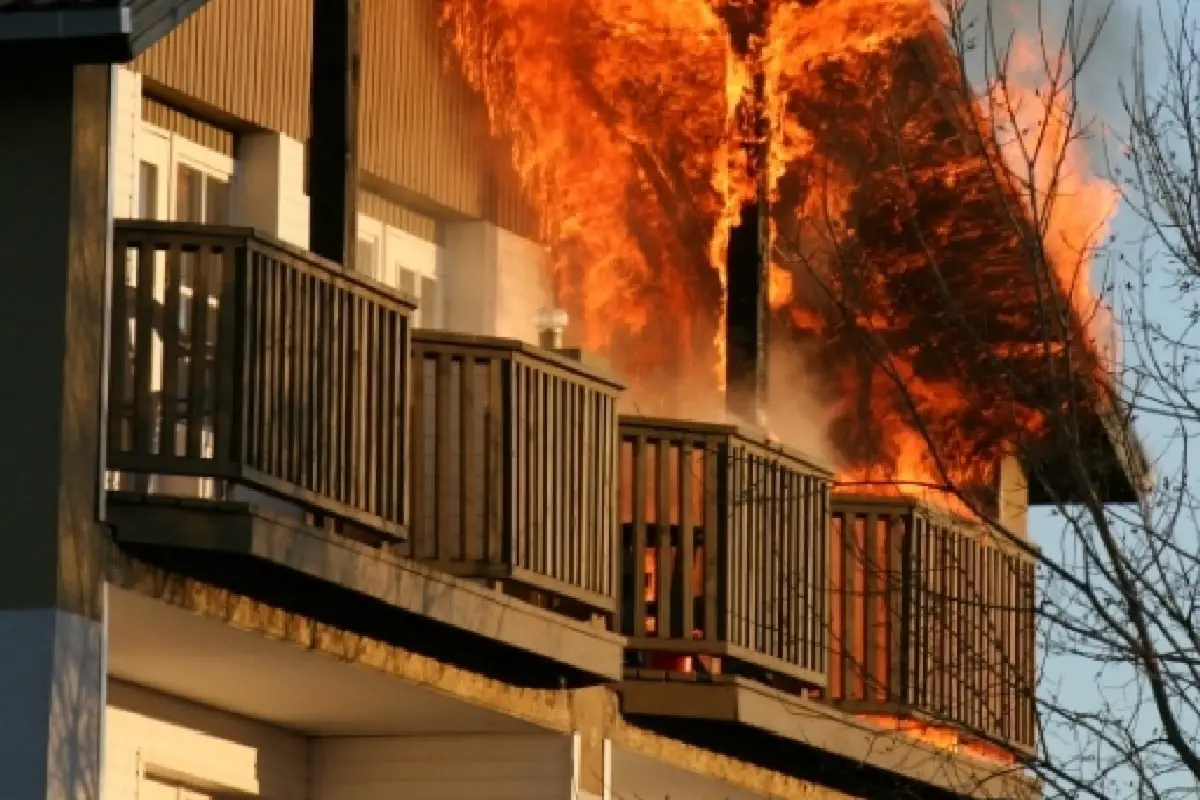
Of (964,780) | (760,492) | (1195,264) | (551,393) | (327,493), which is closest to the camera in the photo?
(1195,264)

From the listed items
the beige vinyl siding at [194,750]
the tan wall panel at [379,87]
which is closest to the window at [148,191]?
the tan wall panel at [379,87]

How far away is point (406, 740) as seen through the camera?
19812mm

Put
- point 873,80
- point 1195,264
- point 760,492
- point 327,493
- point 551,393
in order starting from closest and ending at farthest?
point 1195,264 < point 327,493 < point 551,393 < point 760,492 < point 873,80

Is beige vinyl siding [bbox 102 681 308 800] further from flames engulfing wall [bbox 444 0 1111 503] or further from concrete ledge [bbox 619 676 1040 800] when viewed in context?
flames engulfing wall [bbox 444 0 1111 503]

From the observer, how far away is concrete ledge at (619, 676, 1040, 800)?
775 inches

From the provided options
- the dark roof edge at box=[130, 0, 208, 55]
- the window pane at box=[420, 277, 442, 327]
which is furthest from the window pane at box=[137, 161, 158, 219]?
the window pane at box=[420, 277, 442, 327]

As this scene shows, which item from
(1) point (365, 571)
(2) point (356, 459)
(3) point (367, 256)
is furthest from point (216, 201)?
(1) point (365, 571)

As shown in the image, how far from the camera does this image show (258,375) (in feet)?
53.8

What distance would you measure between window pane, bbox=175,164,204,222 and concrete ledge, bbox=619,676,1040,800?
324cm

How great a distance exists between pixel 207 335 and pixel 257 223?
4272mm

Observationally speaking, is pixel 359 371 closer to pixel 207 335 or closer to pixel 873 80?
→ pixel 207 335

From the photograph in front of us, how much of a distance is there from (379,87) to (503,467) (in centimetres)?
443

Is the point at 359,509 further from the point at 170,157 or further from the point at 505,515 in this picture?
the point at 170,157

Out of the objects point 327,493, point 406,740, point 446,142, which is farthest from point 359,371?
point 446,142
